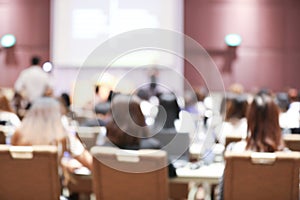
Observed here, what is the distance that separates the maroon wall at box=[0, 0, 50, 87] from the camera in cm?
1091

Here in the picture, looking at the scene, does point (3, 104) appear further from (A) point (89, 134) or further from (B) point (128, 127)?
(B) point (128, 127)

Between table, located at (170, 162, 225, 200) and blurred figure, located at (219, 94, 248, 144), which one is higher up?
blurred figure, located at (219, 94, 248, 144)

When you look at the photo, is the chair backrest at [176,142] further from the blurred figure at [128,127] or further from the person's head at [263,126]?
the person's head at [263,126]

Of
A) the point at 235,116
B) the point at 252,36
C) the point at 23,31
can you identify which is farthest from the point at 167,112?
the point at 23,31

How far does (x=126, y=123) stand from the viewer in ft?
9.75

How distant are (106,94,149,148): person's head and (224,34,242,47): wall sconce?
7726mm

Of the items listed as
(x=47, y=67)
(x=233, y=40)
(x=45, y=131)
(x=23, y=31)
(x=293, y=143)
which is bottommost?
(x=293, y=143)

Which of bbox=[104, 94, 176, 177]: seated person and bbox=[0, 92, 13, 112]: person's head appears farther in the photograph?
bbox=[0, 92, 13, 112]: person's head

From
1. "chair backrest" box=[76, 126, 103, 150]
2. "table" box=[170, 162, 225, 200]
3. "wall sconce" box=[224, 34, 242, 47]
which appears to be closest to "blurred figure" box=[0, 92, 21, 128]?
"chair backrest" box=[76, 126, 103, 150]

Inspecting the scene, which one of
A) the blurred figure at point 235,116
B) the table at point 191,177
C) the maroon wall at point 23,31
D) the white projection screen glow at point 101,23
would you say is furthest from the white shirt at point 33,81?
the table at point 191,177

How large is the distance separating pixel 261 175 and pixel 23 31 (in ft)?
30.2

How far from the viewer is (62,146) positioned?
11.0ft

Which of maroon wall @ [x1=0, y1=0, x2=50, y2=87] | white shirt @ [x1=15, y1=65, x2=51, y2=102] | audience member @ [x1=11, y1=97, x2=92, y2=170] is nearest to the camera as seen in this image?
audience member @ [x1=11, y1=97, x2=92, y2=170]

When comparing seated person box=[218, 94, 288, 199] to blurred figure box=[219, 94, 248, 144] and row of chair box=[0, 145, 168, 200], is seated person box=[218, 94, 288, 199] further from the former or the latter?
blurred figure box=[219, 94, 248, 144]
